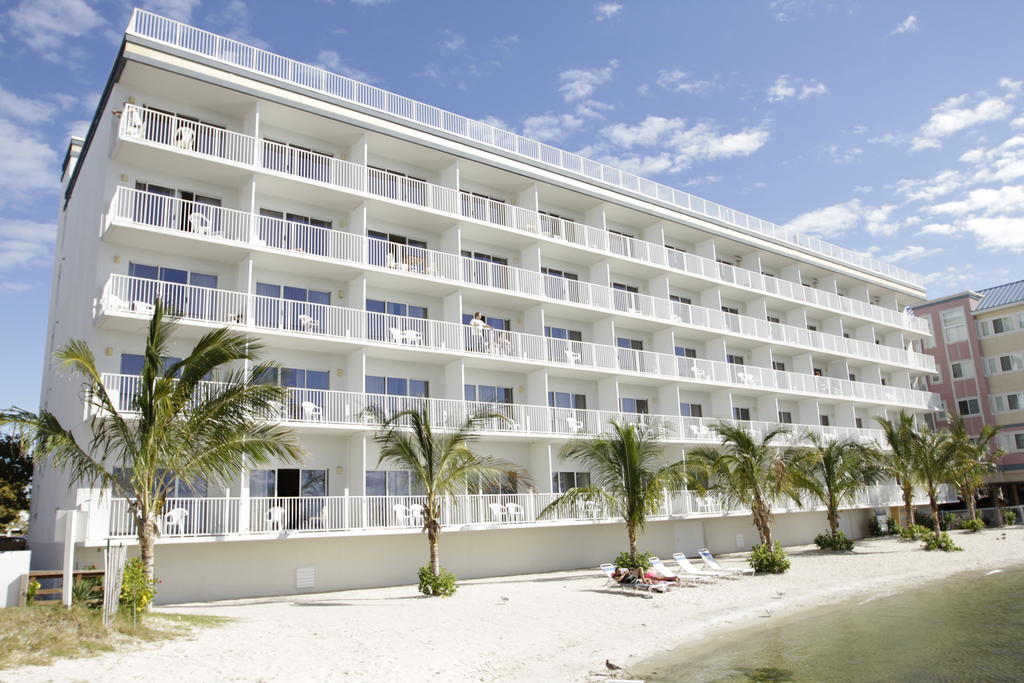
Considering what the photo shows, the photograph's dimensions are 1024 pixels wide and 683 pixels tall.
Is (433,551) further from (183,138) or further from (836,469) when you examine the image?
(836,469)

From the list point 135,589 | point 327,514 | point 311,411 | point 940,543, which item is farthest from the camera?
point 940,543

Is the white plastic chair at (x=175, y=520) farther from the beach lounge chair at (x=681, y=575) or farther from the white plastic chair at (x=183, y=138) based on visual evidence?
the beach lounge chair at (x=681, y=575)

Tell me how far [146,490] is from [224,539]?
5.35 m

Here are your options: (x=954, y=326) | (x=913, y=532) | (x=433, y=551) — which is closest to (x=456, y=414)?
(x=433, y=551)

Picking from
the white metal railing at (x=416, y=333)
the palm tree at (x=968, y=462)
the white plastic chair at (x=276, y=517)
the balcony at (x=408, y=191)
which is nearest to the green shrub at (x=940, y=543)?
the palm tree at (x=968, y=462)

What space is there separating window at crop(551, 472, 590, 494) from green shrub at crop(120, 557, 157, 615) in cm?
1687

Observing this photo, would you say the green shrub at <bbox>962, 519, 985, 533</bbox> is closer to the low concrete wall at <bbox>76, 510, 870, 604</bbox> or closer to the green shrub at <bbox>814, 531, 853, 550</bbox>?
the green shrub at <bbox>814, 531, 853, 550</bbox>

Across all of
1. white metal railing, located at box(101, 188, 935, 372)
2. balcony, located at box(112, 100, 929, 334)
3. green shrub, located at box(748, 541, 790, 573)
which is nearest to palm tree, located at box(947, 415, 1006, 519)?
white metal railing, located at box(101, 188, 935, 372)

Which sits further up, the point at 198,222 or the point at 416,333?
the point at 198,222

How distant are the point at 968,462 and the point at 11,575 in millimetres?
37706

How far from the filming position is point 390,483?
2483 cm

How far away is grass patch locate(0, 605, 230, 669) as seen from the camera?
33.6ft

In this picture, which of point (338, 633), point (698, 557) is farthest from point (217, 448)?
point (698, 557)

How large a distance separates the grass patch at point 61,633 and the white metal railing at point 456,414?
583cm
